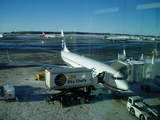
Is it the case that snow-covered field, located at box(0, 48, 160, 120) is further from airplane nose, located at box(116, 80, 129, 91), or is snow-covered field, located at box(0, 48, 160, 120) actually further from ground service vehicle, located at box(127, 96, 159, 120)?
airplane nose, located at box(116, 80, 129, 91)

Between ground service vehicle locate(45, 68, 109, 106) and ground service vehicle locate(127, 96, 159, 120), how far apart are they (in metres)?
3.48

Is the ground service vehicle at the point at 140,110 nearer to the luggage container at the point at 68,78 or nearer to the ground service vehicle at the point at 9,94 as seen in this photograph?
the luggage container at the point at 68,78

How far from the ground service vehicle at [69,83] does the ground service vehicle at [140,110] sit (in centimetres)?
348

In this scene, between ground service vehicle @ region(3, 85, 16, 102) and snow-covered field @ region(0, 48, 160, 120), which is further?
ground service vehicle @ region(3, 85, 16, 102)

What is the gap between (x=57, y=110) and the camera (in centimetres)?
1233

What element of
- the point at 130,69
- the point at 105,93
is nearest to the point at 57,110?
the point at 105,93

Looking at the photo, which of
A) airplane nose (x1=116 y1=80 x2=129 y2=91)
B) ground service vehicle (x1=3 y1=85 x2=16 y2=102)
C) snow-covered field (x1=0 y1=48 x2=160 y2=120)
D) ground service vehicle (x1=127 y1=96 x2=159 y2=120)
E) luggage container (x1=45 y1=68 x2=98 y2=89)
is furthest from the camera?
airplane nose (x1=116 y1=80 x2=129 y2=91)

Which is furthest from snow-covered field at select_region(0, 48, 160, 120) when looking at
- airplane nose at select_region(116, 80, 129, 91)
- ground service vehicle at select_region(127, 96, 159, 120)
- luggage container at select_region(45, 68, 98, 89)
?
luggage container at select_region(45, 68, 98, 89)

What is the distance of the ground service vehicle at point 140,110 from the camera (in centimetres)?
1085

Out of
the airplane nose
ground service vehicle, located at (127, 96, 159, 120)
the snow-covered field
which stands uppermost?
the airplane nose

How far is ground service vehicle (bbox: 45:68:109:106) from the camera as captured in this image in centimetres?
1252

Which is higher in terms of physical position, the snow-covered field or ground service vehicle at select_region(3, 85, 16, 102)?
ground service vehicle at select_region(3, 85, 16, 102)

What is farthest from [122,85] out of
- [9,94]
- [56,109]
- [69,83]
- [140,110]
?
[9,94]

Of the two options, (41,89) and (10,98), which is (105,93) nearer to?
(41,89)
